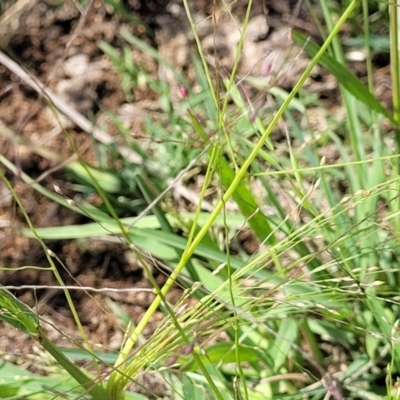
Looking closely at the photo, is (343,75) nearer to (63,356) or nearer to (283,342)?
(283,342)

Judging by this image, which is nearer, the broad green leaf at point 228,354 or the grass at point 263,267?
the grass at point 263,267

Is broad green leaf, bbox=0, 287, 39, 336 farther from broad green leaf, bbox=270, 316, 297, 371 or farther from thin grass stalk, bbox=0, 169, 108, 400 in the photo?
broad green leaf, bbox=270, 316, 297, 371

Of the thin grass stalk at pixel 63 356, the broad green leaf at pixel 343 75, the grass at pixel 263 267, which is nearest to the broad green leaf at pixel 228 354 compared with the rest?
the grass at pixel 263 267

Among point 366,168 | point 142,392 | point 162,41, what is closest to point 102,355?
point 142,392

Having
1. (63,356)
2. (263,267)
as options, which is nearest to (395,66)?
(263,267)

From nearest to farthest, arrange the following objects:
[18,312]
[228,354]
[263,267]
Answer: [18,312] < [263,267] < [228,354]

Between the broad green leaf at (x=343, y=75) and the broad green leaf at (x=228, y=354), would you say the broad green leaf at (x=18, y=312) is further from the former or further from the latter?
the broad green leaf at (x=343, y=75)

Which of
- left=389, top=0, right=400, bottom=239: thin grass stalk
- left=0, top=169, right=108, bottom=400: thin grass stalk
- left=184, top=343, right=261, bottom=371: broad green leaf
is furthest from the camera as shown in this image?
left=184, top=343, right=261, bottom=371: broad green leaf

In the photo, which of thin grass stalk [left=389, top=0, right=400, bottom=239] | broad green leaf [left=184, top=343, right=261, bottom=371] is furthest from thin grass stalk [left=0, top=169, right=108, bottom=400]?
thin grass stalk [left=389, top=0, right=400, bottom=239]
